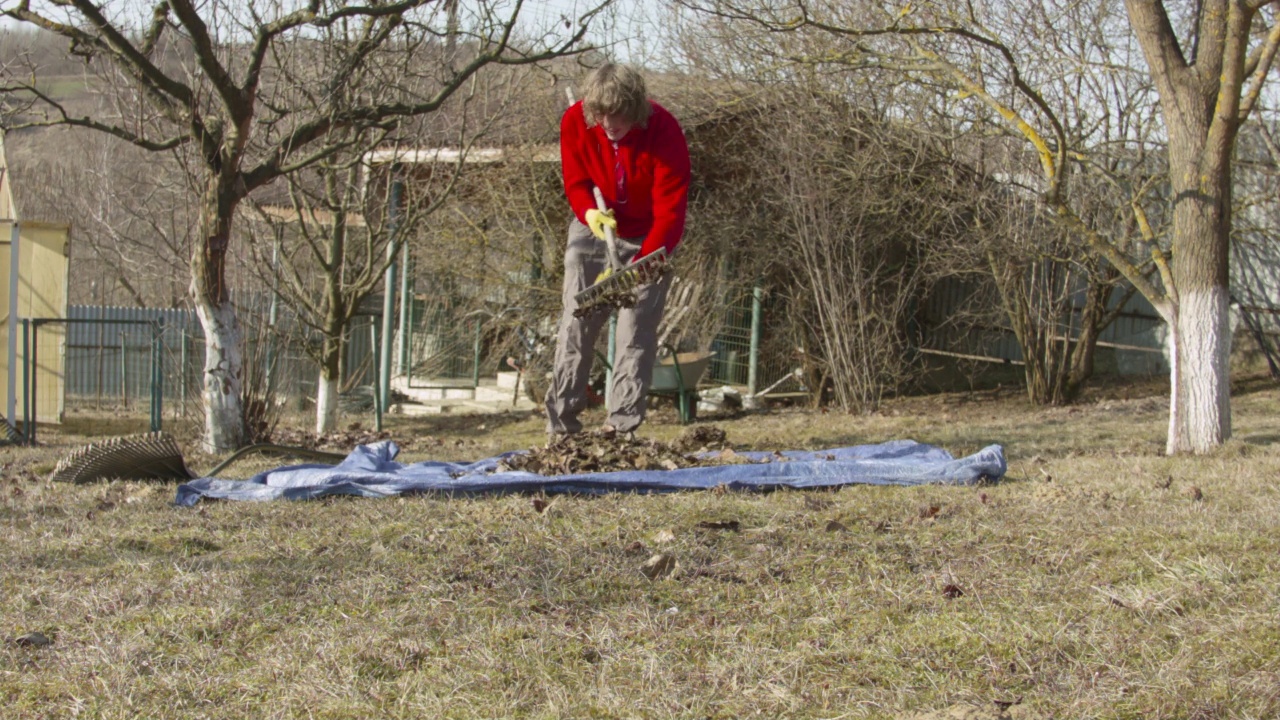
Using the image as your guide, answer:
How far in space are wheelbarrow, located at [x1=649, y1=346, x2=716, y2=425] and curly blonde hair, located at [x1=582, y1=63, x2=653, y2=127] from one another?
5.25m

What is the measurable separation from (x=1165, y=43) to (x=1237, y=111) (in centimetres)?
58

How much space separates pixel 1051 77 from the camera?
10.4 m

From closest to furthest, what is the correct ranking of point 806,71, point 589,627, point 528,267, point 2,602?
point 589,627 → point 2,602 → point 806,71 → point 528,267

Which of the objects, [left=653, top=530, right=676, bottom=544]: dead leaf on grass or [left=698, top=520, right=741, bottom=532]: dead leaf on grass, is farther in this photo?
[left=698, top=520, right=741, bottom=532]: dead leaf on grass

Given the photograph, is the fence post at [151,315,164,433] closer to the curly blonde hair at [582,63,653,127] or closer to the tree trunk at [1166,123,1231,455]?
the curly blonde hair at [582,63,653,127]

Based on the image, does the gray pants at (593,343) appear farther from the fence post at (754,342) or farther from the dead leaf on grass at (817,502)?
the fence post at (754,342)

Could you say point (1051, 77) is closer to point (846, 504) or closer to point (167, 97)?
point (846, 504)

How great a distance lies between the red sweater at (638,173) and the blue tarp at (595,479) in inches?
61.3

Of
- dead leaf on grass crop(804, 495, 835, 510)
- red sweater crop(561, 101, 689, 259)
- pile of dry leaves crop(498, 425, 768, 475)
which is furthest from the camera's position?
red sweater crop(561, 101, 689, 259)

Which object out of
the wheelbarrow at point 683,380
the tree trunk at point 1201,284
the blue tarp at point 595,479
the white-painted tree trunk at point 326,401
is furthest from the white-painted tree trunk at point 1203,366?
the white-painted tree trunk at point 326,401

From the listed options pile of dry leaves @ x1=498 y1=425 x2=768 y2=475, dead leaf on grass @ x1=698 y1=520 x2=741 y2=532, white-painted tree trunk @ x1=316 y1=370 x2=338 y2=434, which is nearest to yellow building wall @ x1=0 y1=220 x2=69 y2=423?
white-painted tree trunk @ x1=316 y1=370 x2=338 y2=434

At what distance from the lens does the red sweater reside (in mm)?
6391

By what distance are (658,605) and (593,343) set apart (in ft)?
11.6

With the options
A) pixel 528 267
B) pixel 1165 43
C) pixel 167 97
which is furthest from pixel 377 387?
pixel 1165 43
